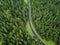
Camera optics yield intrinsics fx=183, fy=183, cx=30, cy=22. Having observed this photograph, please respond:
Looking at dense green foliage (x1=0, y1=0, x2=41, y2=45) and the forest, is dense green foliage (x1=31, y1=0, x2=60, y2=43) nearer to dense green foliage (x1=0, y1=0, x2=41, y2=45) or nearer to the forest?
the forest

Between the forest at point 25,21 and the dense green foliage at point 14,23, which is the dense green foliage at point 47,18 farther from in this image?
the dense green foliage at point 14,23

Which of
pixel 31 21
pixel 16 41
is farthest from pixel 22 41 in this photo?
pixel 31 21

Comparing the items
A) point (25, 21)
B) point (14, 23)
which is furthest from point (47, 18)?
point (14, 23)

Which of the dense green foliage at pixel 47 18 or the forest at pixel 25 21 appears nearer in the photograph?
the forest at pixel 25 21

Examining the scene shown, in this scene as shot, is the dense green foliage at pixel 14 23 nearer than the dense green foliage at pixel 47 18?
Yes

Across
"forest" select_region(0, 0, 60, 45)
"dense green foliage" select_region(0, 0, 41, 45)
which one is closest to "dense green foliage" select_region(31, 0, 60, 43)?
"forest" select_region(0, 0, 60, 45)

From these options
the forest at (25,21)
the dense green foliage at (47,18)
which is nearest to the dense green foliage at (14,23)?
the forest at (25,21)

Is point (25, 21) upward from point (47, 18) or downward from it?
downward

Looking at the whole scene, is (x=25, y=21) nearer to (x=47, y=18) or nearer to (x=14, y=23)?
(x=14, y=23)
